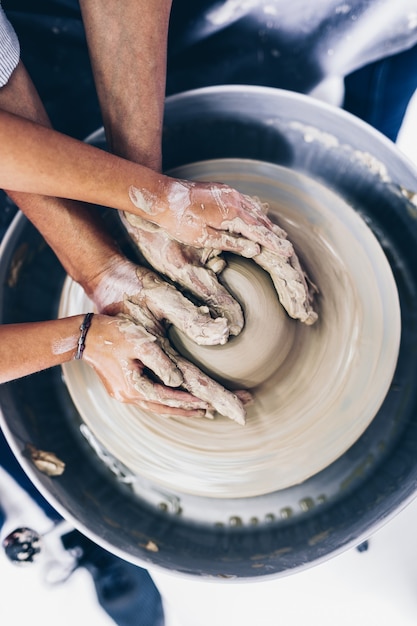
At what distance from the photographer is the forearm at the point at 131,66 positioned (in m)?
1.44

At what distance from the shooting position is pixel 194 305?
1.39 m

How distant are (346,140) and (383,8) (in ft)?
1.85

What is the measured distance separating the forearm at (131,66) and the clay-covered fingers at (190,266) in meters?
0.21

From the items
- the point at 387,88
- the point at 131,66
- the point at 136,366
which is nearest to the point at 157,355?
the point at 136,366

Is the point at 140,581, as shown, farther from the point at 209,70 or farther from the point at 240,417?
the point at 209,70

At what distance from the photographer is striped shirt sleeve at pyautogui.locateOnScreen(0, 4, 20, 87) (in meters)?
1.32

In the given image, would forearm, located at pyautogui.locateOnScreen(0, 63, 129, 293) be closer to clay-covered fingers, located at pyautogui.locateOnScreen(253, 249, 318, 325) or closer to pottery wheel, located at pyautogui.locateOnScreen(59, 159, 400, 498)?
pottery wheel, located at pyautogui.locateOnScreen(59, 159, 400, 498)

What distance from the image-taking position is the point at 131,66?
1.46m

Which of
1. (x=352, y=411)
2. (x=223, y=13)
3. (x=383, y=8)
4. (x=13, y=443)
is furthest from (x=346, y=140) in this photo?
(x=13, y=443)

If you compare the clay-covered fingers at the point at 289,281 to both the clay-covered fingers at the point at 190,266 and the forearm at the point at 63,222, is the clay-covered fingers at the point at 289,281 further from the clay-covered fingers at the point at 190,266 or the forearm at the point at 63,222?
the forearm at the point at 63,222

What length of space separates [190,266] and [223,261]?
88 mm

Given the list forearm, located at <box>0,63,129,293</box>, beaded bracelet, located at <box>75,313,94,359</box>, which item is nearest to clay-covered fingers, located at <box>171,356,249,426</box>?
beaded bracelet, located at <box>75,313,94,359</box>

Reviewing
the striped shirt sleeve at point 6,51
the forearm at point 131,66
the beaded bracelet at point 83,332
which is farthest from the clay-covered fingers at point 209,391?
the striped shirt sleeve at point 6,51

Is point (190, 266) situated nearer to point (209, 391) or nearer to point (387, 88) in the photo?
point (209, 391)
